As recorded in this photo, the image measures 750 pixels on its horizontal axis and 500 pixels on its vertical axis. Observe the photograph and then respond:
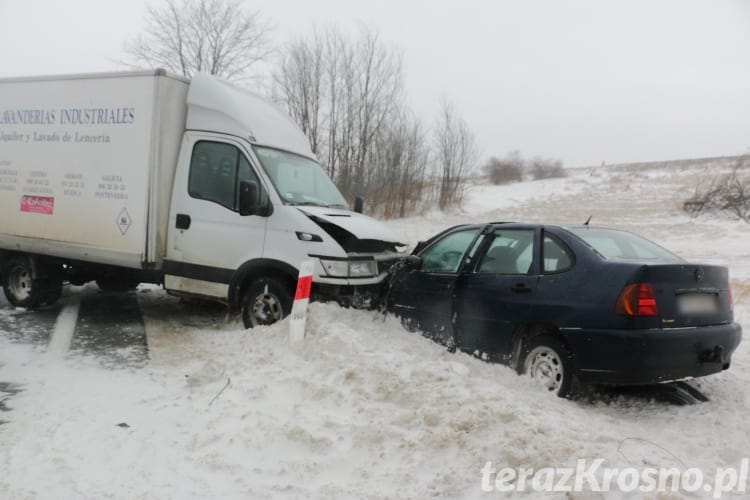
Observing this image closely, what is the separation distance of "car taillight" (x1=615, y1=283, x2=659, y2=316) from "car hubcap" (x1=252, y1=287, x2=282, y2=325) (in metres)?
3.75

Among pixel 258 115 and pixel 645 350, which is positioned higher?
pixel 258 115

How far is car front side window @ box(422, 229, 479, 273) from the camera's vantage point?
19.4 ft

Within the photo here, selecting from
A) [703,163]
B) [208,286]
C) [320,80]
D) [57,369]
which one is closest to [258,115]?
[208,286]

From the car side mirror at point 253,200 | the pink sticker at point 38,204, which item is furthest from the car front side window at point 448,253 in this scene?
the pink sticker at point 38,204

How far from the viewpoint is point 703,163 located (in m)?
46.9

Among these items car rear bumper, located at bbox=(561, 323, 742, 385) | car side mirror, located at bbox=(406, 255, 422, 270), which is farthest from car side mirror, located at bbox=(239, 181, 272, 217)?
car rear bumper, located at bbox=(561, 323, 742, 385)

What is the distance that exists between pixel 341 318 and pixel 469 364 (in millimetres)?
1487

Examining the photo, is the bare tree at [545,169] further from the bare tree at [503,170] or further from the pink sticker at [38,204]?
the pink sticker at [38,204]

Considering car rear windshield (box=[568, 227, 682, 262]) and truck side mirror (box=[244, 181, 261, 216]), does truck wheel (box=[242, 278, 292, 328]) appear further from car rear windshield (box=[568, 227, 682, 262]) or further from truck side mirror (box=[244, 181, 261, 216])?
A: car rear windshield (box=[568, 227, 682, 262])

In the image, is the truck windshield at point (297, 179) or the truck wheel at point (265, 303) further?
the truck windshield at point (297, 179)

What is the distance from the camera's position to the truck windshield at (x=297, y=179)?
22.1 feet

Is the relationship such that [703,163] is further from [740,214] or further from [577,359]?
[577,359]

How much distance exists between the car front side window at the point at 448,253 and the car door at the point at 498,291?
32 cm

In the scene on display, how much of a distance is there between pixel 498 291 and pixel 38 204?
254 inches
